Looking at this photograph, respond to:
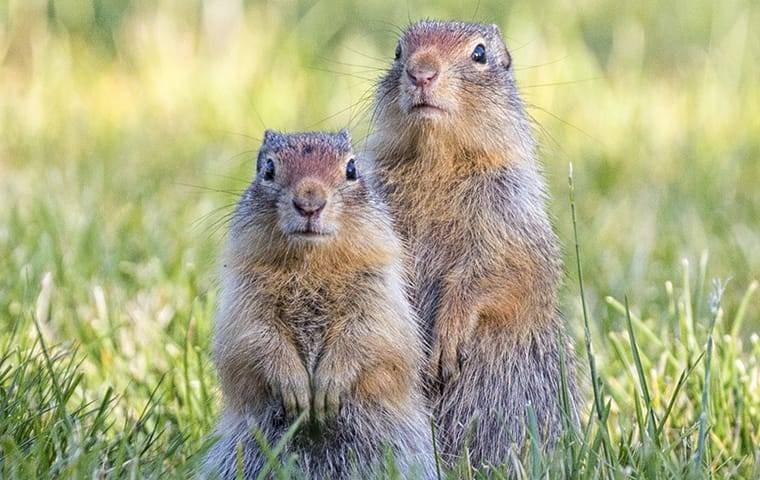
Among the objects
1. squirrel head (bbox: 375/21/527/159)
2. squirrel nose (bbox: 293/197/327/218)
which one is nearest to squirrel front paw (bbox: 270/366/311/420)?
squirrel nose (bbox: 293/197/327/218)

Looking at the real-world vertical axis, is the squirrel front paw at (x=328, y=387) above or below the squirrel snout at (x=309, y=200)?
below

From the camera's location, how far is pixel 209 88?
32.4 ft

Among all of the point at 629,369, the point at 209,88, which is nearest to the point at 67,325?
the point at 629,369

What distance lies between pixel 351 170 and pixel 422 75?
54 cm

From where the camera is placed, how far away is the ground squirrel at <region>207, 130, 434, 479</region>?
4410 millimetres

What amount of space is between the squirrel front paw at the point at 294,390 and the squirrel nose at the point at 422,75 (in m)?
1.19

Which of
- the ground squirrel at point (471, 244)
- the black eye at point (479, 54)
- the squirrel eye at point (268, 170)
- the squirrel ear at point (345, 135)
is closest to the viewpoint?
the squirrel eye at point (268, 170)

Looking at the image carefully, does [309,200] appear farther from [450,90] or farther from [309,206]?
[450,90]

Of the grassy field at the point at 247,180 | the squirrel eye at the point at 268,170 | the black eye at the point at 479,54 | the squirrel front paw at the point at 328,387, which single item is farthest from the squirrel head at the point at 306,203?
the black eye at the point at 479,54

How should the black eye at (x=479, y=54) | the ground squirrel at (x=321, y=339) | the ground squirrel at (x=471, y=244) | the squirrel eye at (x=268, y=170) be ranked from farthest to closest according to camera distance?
the black eye at (x=479, y=54) → the ground squirrel at (x=471, y=244) → the squirrel eye at (x=268, y=170) → the ground squirrel at (x=321, y=339)

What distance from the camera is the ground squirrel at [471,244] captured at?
16.0 feet

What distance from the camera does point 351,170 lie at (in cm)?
464

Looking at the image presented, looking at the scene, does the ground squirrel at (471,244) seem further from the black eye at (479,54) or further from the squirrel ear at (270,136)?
the squirrel ear at (270,136)

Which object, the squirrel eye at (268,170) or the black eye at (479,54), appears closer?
the squirrel eye at (268,170)
